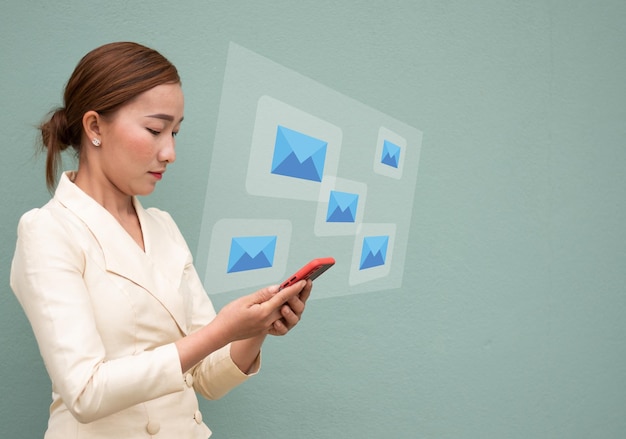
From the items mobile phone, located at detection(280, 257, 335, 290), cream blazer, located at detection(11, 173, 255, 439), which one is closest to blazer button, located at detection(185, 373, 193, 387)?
cream blazer, located at detection(11, 173, 255, 439)

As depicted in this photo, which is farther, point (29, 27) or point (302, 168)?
point (302, 168)

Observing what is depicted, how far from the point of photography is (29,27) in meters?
1.34

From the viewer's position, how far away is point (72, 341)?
93 cm

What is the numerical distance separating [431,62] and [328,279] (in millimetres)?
666

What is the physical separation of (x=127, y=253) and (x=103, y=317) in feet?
0.38

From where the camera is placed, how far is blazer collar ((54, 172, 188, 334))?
3.43 feet

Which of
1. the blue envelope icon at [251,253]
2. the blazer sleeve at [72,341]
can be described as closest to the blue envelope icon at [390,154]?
the blue envelope icon at [251,253]

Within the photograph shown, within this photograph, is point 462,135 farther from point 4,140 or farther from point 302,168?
point 4,140

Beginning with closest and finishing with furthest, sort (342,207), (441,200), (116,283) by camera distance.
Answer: (116,283) < (342,207) < (441,200)

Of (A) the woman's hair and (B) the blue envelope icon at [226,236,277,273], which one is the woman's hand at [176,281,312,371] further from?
(B) the blue envelope icon at [226,236,277,273]

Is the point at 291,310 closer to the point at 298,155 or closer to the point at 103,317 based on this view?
the point at 103,317

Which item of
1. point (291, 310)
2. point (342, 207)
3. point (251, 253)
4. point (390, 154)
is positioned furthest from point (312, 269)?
point (390, 154)

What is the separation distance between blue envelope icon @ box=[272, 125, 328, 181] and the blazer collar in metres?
0.51

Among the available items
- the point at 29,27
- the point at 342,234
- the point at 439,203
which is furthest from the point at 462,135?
the point at 29,27
